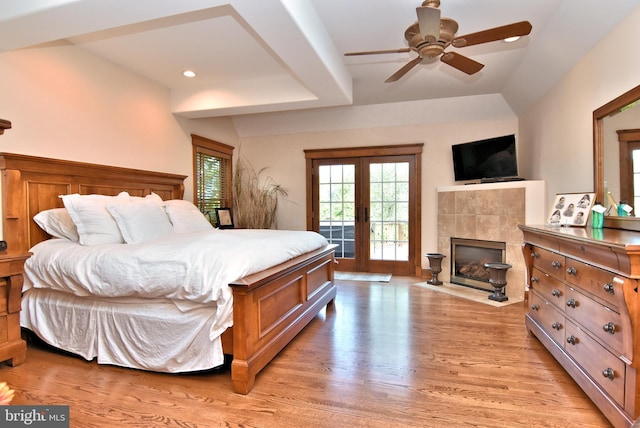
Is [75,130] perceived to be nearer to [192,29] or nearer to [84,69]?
[84,69]

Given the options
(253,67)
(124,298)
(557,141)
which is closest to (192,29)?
(253,67)

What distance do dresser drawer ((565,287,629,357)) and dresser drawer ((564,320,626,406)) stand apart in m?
0.05

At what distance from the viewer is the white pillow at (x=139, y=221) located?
2.96 meters

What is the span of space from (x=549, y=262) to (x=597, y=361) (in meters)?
0.79

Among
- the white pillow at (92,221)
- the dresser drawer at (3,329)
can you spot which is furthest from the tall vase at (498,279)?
the dresser drawer at (3,329)

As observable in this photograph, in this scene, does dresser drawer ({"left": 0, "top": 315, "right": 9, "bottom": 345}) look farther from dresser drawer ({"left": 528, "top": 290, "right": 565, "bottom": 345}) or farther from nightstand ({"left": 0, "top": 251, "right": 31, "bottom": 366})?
dresser drawer ({"left": 528, "top": 290, "right": 565, "bottom": 345})

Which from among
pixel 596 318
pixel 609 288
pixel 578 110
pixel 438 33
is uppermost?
pixel 438 33

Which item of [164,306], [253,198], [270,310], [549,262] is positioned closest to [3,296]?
[164,306]

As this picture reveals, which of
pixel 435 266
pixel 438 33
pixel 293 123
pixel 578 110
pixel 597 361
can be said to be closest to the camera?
pixel 597 361

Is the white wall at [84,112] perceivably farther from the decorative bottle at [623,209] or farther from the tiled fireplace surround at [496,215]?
the decorative bottle at [623,209]

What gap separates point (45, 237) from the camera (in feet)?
10.2

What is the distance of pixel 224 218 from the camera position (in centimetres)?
548

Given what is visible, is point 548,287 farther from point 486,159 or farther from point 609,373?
point 486,159

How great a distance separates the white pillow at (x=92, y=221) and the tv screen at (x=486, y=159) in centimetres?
450
